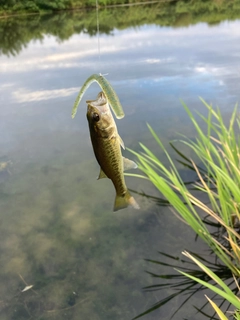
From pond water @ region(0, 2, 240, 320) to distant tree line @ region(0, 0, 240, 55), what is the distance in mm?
2931

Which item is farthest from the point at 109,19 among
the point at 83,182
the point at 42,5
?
the point at 83,182

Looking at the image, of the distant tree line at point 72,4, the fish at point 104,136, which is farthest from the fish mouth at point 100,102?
the distant tree line at point 72,4

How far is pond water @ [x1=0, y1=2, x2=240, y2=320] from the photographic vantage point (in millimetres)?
2398

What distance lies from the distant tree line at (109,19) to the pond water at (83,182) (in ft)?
9.62

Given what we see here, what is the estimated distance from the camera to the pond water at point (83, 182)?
2398 millimetres

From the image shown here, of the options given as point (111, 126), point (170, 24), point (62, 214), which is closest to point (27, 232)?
point (62, 214)

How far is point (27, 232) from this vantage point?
9.72ft

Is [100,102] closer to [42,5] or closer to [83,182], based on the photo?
[83,182]

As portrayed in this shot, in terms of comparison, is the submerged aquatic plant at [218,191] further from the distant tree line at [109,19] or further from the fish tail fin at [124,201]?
the distant tree line at [109,19]

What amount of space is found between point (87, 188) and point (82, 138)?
3.93ft

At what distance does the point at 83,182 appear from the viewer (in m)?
3.59

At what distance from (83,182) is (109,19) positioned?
12.2 metres

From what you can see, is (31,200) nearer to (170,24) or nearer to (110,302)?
(110,302)

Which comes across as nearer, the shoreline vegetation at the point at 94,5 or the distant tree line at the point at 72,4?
the shoreline vegetation at the point at 94,5
